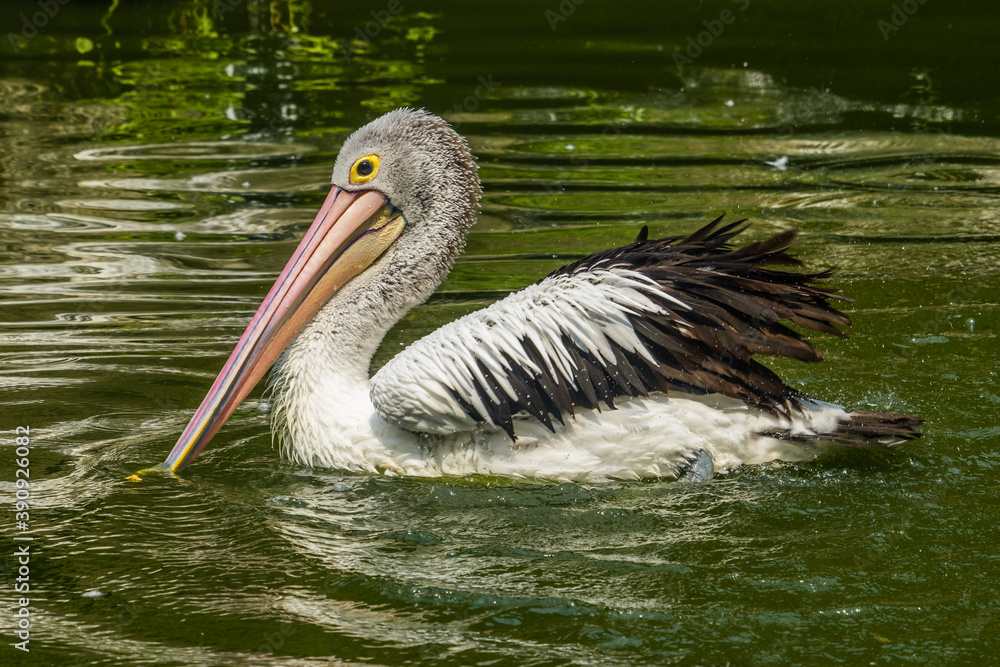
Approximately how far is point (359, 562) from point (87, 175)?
6.90 meters

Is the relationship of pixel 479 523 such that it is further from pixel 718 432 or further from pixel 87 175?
pixel 87 175

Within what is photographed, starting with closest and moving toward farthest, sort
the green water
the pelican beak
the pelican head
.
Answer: the green water, the pelican beak, the pelican head

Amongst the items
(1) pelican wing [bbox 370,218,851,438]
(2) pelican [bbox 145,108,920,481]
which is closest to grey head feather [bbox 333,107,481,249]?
(2) pelican [bbox 145,108,920,481]

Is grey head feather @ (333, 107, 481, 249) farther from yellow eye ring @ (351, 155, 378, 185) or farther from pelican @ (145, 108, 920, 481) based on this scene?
pelican @ (145, 108, 920, 481)

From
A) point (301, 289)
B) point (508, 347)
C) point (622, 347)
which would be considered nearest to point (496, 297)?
point (301, 289)

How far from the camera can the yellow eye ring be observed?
519 centimetres

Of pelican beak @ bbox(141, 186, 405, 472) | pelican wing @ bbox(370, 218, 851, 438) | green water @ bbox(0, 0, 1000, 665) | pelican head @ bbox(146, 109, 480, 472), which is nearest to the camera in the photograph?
green water @ bbox(0, 0, 1000, 665)

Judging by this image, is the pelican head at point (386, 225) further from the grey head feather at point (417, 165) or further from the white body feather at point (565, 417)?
the white body feather at point (565, 417)

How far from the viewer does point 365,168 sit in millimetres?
5203

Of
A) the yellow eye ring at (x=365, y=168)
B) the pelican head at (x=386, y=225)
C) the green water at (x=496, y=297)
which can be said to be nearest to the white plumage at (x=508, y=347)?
the green water at (x=496, y=297)

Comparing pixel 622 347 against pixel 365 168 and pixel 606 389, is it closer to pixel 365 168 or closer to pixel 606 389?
pixel 606 389

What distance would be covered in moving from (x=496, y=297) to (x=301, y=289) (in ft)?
7.39

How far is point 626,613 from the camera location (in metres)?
3.65

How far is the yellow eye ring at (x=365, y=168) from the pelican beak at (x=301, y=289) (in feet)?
0.23
